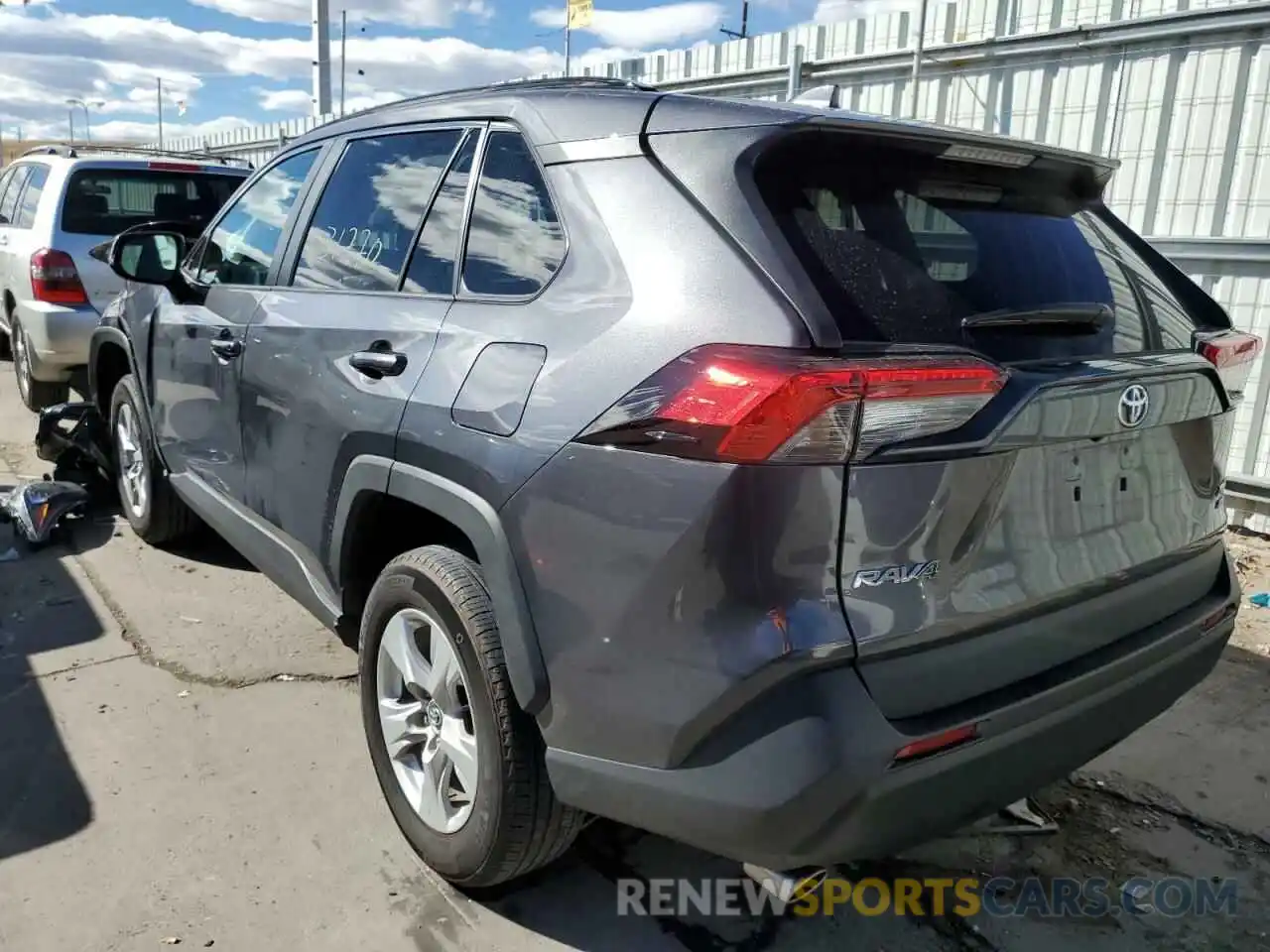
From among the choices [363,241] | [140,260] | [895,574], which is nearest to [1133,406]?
[895,574]

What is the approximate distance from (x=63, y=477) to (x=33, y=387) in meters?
2.00

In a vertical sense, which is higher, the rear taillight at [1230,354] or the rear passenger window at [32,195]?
the rear passenger window at [32,195]

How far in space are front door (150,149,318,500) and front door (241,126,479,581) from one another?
0.51 ft

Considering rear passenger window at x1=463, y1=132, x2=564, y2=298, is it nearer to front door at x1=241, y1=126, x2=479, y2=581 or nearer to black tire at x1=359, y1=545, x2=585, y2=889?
front door at x1=241, y1=126, x2=479, y2=581

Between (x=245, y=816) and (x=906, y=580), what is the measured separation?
2.04 m

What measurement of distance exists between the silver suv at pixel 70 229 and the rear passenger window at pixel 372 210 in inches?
140

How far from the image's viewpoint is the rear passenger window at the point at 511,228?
7.13 ft

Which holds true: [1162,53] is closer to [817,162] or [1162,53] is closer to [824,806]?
[817,162]

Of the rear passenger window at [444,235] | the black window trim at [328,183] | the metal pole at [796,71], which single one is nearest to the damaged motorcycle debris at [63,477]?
the black window trim at [328,183]

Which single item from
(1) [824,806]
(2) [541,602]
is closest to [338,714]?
(2) [541,602]

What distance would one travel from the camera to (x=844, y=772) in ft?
5.44

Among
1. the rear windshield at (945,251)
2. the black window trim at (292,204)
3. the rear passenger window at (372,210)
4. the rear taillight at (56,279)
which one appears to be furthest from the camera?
the rear taillight at (56,279)

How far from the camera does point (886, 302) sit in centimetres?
183
